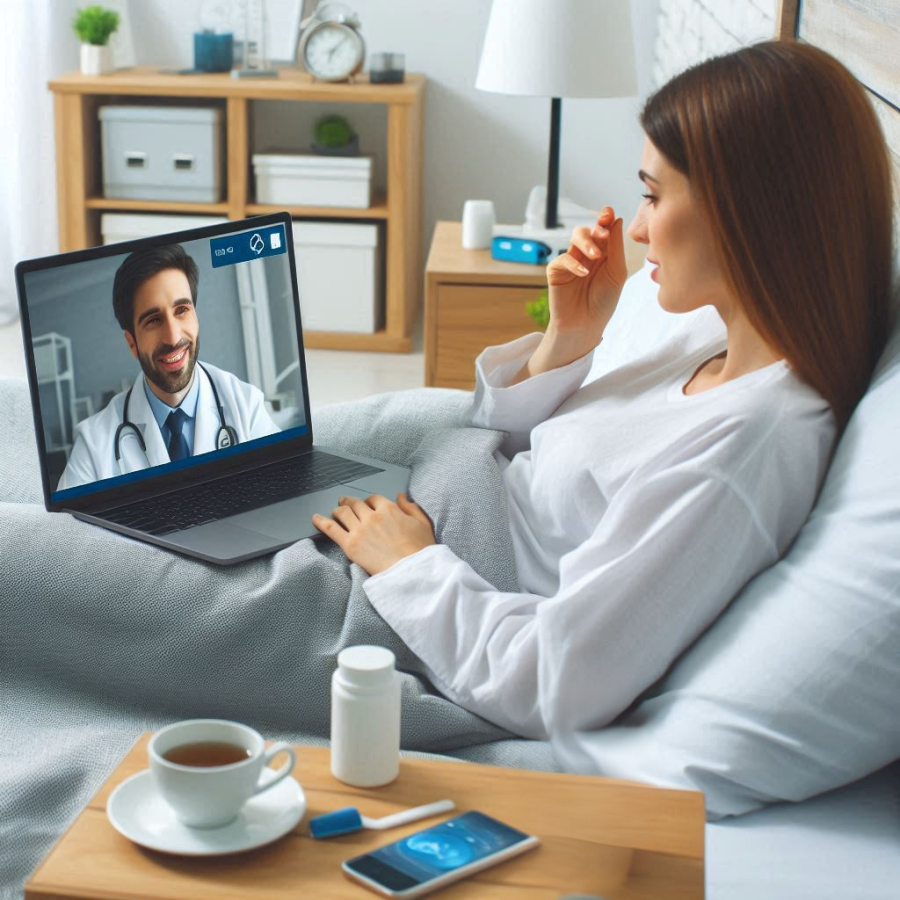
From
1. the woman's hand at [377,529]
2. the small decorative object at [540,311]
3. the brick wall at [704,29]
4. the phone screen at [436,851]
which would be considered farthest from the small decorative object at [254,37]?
the phone screen at [436,851]

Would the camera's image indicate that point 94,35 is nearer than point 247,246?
No

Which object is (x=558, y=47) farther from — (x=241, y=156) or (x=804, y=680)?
(x=804, y=680)

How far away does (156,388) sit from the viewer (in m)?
1.39

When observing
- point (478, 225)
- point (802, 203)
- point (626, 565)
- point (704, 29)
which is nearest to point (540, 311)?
point (478, 225)

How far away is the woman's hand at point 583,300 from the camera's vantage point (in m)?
1.55

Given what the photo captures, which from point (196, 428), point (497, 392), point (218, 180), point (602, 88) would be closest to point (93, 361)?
point (196, 428)

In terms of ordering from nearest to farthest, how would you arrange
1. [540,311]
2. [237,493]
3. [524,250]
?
[237,493] → [540,311] → [524,250]

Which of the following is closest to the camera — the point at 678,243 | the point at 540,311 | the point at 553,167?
the point at 678,243

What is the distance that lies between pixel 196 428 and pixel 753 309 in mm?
662

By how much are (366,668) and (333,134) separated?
323 cm

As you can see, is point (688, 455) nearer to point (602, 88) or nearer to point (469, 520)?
point (469, 520)

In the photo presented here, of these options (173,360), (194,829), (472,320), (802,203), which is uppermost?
(802,203)

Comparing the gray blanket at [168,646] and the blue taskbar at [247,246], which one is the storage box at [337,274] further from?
the gray blanket at [168,646]

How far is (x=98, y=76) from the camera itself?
147 inches
